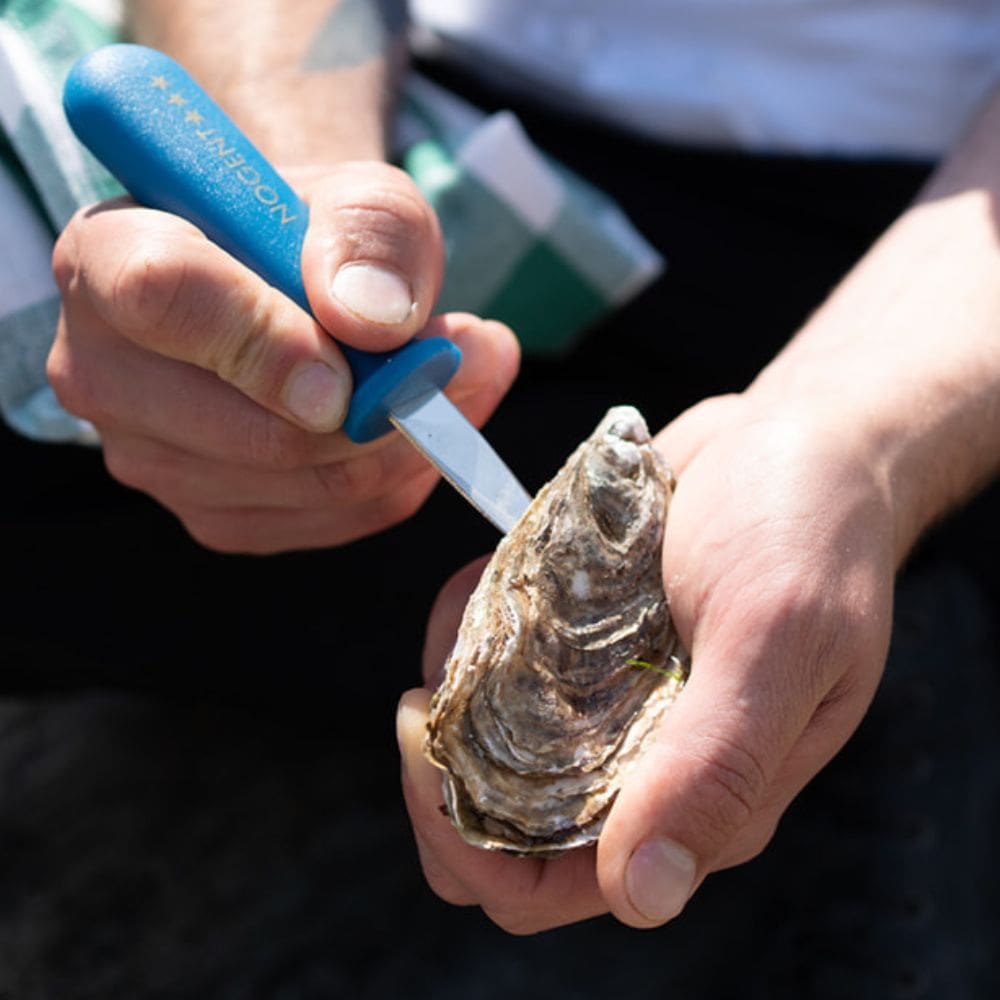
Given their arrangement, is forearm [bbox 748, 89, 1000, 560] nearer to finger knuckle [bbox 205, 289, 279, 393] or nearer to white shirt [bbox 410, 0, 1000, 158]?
white shirt [bbox 410, 0, 1000, 158]

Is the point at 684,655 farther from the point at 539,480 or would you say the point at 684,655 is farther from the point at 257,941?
the point at 257,941

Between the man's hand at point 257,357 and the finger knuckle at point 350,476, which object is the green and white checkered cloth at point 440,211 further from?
the finger knuckle at point 350,476

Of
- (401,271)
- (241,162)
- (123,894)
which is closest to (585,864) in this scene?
(401,271)

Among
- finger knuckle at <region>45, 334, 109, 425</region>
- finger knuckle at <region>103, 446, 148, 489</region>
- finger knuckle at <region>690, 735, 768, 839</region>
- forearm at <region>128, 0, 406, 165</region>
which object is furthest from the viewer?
forearm at <region>128, 0, 406, 165</region>

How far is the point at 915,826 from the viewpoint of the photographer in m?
2.94

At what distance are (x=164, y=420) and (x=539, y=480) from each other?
102 centimetres

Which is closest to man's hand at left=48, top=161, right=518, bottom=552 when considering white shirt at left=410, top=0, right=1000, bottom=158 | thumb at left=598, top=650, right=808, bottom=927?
thumb at left=598, top=650, right=808, bottom=927

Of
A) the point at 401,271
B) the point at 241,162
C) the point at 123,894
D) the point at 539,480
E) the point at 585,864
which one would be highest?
the point at 241,162

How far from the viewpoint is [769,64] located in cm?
275

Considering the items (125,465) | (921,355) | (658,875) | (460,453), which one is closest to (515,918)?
(658,875)

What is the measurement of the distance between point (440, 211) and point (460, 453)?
93cm

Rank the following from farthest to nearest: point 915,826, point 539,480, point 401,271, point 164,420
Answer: point 915,826 < point 539,480 < point 164,420 < point 401,271

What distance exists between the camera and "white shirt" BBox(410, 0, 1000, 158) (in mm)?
2674

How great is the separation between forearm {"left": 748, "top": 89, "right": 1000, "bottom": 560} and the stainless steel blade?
488 millimetres
